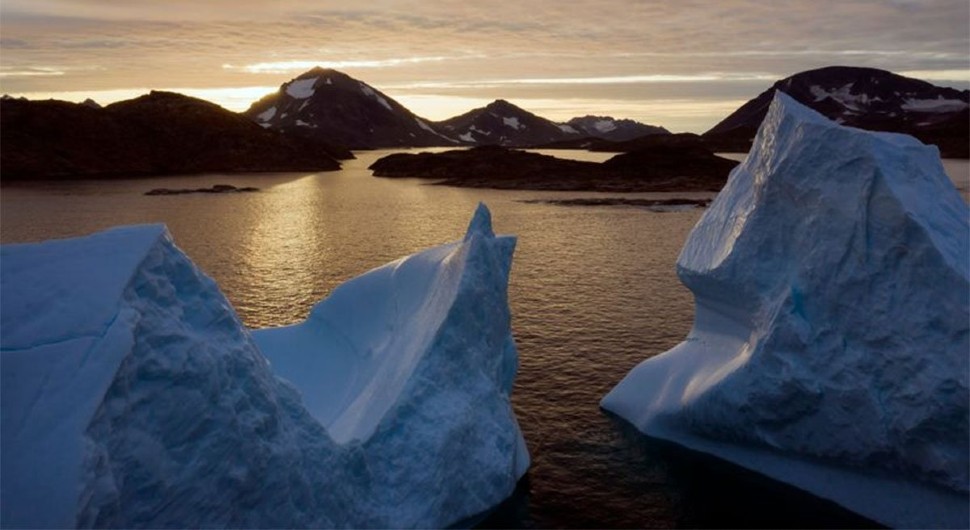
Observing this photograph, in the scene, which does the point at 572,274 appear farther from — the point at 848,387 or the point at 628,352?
the point at 848,387

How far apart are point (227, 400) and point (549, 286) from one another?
2089 centimetres

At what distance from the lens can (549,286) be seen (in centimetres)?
2878

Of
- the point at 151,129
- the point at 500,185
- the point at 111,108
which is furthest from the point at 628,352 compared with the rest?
the point at 111,108

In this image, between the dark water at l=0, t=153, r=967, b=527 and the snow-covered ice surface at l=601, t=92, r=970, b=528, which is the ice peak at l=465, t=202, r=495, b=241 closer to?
the dark water at l=0, t=153, r=967, b=527

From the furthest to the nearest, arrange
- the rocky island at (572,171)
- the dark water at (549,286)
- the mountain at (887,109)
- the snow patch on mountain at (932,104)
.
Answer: the snow patch on mountain at (932,104)
the mountain at (887,109)
the rocky island at (572,171)
the dark water at (549,286)

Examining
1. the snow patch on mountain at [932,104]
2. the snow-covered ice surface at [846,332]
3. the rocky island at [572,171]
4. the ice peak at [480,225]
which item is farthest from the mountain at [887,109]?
the ice peak at [480,225]

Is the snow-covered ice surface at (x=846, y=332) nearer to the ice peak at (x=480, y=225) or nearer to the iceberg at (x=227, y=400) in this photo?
the iceberg at (x=227, y=400)

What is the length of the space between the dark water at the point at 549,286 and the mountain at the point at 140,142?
15.5 metres

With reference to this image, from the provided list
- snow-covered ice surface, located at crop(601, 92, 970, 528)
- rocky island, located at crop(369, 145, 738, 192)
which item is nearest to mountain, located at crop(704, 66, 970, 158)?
rocky island, located at crop(369, 145, 738, 192)

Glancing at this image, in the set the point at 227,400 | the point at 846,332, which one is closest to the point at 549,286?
the point at 846,332

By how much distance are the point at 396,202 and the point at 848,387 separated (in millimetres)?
53624

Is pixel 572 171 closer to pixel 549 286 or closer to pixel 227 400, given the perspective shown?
pixel 549 286

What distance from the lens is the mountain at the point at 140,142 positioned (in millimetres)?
89500

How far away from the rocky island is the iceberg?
59.7m
